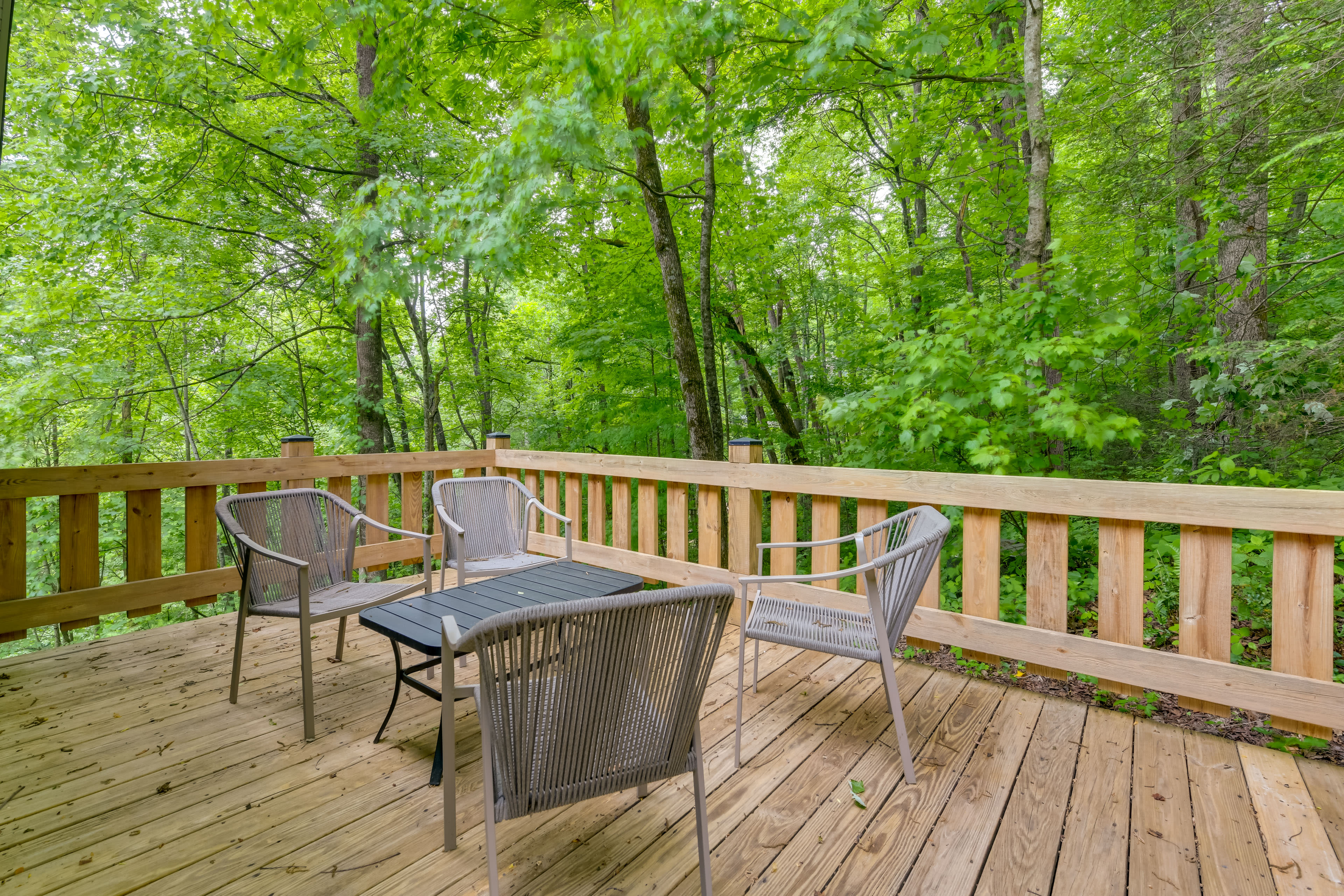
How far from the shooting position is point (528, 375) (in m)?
9.44

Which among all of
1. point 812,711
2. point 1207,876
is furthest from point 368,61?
point 1207,876

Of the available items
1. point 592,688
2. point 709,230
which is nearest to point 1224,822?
point 592,688

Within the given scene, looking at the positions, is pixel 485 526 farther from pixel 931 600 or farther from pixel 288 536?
pixel 931 600

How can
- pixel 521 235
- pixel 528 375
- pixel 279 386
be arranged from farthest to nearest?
pixel 528 375 → pixel 279 386 → pixel 521 235

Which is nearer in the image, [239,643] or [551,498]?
[239,643]

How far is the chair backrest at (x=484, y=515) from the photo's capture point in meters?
3.13

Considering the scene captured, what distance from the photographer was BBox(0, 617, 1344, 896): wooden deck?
1.51 meters

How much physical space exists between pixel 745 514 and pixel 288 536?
2.14 m

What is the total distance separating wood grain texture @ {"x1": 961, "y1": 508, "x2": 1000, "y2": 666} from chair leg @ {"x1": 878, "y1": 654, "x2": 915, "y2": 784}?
2.88 feet

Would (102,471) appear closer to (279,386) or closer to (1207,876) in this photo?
(1207,876)

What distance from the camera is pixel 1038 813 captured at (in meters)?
1.75

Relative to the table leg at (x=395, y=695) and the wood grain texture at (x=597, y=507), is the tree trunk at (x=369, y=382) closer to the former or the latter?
the wood grain texture at (x=597, y=507)

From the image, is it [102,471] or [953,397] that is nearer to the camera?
[102,471]

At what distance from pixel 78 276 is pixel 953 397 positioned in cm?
874
